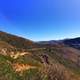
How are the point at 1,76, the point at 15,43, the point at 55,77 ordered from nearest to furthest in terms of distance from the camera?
the point at 1,76 → the point at 55,77 → the point at 15,43

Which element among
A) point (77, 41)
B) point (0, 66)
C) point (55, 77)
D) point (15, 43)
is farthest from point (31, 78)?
point (77, 41)

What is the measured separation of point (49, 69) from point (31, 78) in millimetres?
2655

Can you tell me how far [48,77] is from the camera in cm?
1400

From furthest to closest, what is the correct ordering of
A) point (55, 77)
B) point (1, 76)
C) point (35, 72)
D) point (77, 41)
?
point (77, 41)
point (55, 77)
point (35, 72)
point (1, 76)

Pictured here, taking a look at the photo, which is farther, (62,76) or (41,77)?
(62,76)

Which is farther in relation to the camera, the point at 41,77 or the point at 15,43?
the point at 15,43

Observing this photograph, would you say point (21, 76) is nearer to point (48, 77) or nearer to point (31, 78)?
point (31, 78)

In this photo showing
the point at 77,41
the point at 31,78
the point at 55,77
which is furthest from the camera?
the point at 77,41

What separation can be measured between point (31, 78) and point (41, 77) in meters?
0.74

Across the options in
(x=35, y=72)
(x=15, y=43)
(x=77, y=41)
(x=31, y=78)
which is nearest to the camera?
(x=31, y=78)

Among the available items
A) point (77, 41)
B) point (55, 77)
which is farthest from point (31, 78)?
point (77, 41)

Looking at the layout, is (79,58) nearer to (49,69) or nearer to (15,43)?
(15,43)

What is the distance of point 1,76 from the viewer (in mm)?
10820

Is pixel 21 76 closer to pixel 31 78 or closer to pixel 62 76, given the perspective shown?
pixel 31 78
